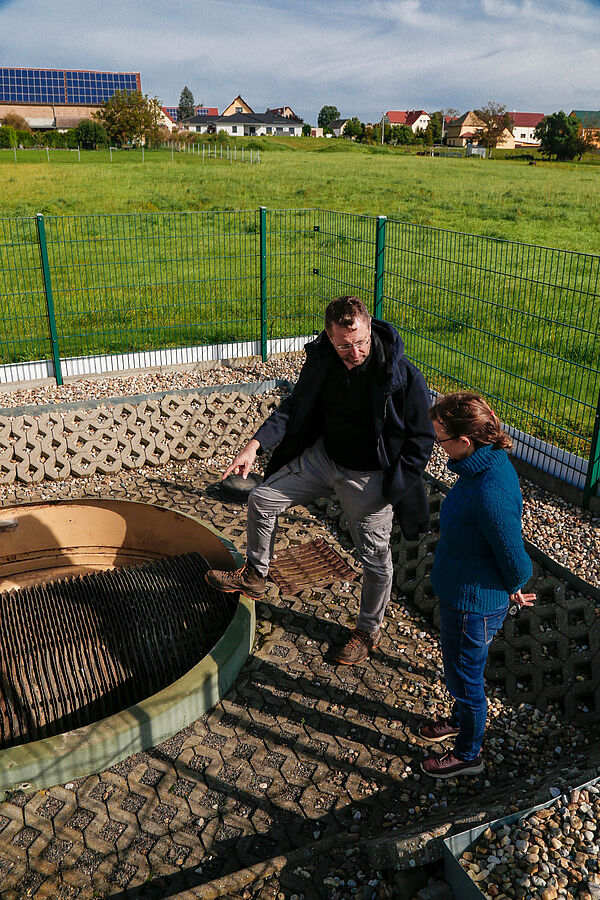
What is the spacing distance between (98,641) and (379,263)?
542cm

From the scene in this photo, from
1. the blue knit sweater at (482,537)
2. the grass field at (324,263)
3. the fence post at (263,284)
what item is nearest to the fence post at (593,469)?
the grass field at (324,263)

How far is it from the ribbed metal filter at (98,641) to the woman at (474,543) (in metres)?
1.91

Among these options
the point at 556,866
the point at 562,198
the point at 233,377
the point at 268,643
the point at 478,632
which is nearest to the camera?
the point at 556,866

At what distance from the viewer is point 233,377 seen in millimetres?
9508

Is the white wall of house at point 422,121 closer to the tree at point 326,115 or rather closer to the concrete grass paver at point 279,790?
the tree at point 326,115

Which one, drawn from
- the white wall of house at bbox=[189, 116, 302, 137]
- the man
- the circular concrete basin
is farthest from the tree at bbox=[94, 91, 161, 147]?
the man

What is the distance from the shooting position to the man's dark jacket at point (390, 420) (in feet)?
13.7

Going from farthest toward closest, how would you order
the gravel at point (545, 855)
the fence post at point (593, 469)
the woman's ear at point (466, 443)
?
the fence post at point (593, 469)
the woman's ear at point (466, 443)
the gravel at point (545, 855)

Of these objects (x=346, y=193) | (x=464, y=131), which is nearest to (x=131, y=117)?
(x=346, y=193)

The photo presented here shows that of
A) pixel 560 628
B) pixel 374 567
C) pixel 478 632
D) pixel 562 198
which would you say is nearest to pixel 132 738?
pixel 374 567

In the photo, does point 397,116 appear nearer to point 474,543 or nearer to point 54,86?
point 54,86

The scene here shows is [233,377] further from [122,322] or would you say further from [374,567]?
[374,567]

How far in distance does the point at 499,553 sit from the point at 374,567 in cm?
145

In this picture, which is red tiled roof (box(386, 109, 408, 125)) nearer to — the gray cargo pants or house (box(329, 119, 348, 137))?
house (box(329, 119, 348, 137))
